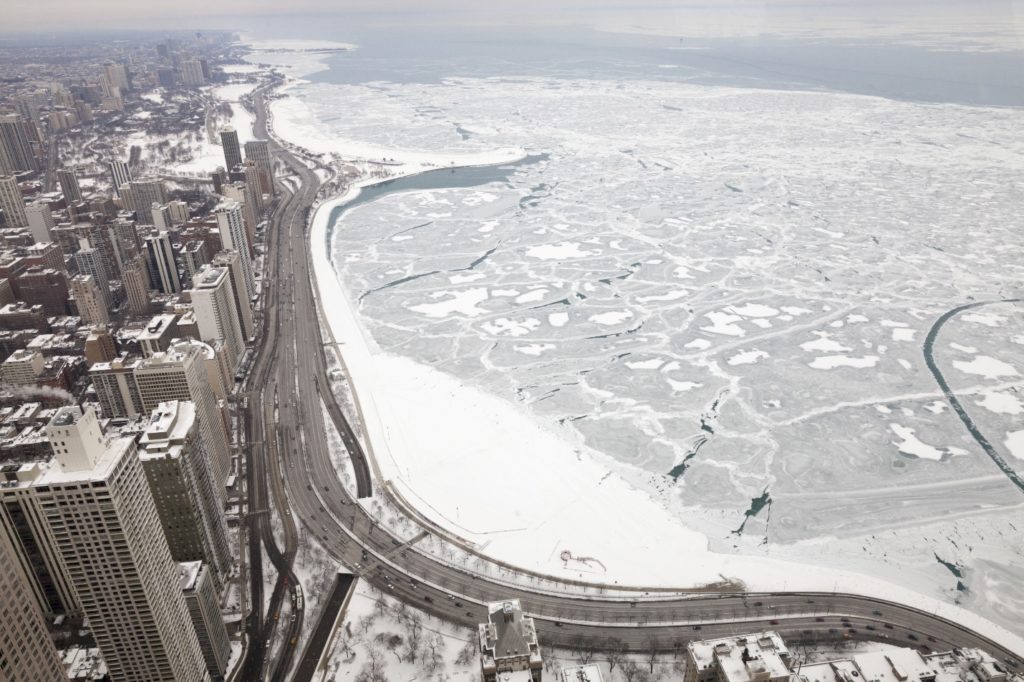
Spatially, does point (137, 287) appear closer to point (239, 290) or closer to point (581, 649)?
point (239, 290)

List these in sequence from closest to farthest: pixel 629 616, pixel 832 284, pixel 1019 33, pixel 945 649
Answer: pixel 945 649
pixel 629 616
pixel 832 284
pixel 1019 33

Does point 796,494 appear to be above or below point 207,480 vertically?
below

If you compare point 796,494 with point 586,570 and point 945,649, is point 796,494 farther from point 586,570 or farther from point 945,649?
point 586,570

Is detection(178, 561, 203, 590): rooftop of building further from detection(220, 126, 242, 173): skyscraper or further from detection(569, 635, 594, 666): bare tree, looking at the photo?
detection(220, 126, 242, 173): skyscraper

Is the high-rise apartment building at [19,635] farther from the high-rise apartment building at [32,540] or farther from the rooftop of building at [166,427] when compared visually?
the rooftop of building at [166,427]

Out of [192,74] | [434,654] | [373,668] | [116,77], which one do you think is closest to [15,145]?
[116,77]

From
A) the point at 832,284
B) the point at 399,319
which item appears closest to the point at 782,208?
the point at 832,284

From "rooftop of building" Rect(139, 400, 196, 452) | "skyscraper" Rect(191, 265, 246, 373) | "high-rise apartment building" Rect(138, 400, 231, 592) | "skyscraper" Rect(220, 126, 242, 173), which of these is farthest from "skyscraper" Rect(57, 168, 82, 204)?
"rooftop of building" Rect(139, 400, 196, 452)
